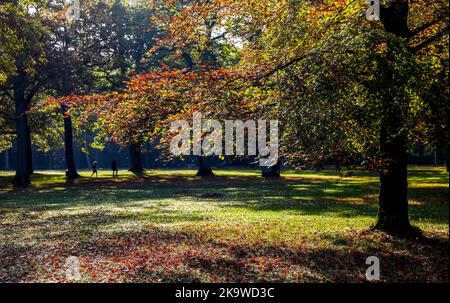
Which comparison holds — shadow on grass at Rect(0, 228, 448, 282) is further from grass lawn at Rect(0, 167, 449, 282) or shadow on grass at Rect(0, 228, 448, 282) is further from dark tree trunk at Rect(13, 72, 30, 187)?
dark tree trunk at Rect(13, 72, 30, 187)

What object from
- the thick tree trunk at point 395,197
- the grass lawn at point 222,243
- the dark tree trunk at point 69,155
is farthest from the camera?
the dark tree trunk at point 69,155

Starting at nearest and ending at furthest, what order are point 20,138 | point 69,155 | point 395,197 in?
point 395,197 → point 20,138 → point 69,155

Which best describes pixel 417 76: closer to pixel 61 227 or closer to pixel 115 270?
pixel 115 270

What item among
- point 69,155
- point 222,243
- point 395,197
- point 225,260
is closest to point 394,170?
point 395,197

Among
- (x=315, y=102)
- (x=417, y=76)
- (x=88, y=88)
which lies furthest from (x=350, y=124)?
(x=88, y=88)

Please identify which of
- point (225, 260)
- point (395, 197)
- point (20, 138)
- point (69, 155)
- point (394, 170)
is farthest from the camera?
point (69, 155)

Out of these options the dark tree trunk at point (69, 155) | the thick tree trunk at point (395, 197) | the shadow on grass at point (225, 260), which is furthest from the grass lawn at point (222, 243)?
the dark tree trunk at point (69, 155)

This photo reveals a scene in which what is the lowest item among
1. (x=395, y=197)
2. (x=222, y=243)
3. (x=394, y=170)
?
(x=222, y=243)

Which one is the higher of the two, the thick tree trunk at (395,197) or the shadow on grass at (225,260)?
the thick tree trunk at (395,197)

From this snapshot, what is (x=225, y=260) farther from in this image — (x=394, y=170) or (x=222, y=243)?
(x=394, y=170)

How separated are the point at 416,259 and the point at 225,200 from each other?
1483cm

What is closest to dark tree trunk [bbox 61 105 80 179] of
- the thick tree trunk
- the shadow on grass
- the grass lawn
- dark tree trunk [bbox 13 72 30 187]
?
dark tree trunk [bbox 13 72 30 187]

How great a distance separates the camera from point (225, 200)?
23703 millimetres

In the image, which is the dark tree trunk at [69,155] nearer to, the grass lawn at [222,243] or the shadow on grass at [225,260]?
the grass lawn at [222,243]
